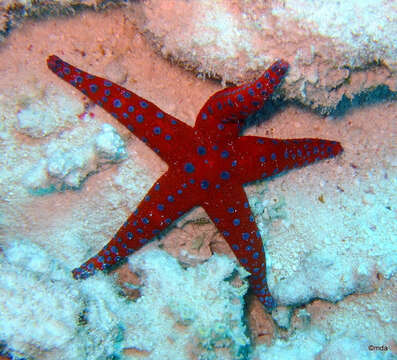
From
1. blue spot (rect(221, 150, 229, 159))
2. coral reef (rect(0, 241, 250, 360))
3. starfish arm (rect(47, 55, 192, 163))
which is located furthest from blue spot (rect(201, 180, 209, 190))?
coral reef (rect(0, 241, 250, 360))

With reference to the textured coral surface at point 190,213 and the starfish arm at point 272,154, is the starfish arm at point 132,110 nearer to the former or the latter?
the textured coral surface at point 190,213

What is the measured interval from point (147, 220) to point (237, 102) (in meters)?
1.95

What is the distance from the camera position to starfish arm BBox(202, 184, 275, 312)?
14.5 feet

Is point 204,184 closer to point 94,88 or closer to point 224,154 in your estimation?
point 224,154

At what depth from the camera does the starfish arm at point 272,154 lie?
4.41 metres

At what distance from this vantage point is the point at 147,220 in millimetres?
4324

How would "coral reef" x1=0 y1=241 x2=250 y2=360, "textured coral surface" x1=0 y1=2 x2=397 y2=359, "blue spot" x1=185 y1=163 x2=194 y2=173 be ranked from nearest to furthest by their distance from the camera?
"coral reef" x1=0 y1=241 x2=250 y2=360
"textured coral surface" x1=0 y1=2 x2=397 y2=359
"blue spot" x1=185 y1=163 x2=194 y2=173

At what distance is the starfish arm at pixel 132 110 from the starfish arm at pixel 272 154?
0.86 m

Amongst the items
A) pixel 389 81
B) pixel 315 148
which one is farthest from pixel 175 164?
pixel 389 81

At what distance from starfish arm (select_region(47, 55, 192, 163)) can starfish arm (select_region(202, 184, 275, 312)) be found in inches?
36.2

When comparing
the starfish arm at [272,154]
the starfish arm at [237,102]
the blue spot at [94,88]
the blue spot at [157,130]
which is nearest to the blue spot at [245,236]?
the starfish arm at [272,154]

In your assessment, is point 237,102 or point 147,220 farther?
point 147,220

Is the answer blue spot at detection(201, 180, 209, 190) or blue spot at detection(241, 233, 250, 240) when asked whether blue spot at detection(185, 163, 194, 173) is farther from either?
blue spot at detection(241, 233, 250, 240)

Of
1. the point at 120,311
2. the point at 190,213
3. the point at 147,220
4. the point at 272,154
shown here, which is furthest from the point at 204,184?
the point at 120,311
